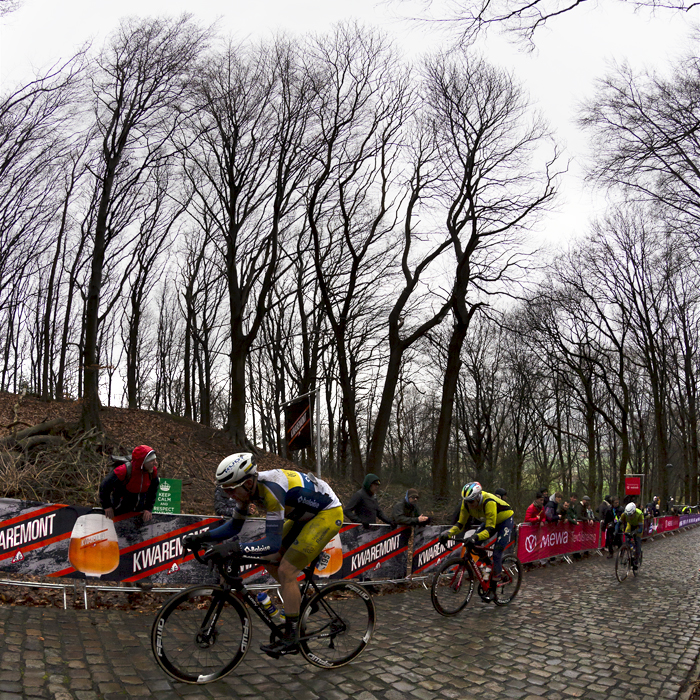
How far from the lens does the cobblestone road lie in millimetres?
4645

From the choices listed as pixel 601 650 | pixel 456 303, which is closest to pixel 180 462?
pixel 456 303

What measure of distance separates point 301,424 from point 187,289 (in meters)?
17.8

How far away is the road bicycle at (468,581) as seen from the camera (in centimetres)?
792

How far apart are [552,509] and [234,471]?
39.5ft

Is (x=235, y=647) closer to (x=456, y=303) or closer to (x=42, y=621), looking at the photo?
(x=42, y=621)

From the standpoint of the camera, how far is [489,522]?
8.57 m

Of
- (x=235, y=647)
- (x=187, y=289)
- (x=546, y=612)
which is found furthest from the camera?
(x=187, y=289)

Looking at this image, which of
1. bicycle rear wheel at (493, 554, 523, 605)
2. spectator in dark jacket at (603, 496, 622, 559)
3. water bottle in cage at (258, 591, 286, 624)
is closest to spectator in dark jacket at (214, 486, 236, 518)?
bicycle rear wheel at (493, 554, 523, 605)

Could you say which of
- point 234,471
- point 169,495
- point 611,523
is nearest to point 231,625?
point 234,471

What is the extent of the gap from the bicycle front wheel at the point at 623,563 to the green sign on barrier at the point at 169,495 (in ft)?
29.0

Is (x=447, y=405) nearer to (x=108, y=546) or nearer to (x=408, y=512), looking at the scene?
(x=408, y=512)

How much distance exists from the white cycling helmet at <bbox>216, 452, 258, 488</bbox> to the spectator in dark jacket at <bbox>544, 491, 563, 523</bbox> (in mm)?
11658

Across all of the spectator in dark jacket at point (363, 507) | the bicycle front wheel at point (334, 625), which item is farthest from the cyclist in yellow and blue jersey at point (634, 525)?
the bicycle front wheel at point (334, 625)

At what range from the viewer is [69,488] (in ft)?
38.7
